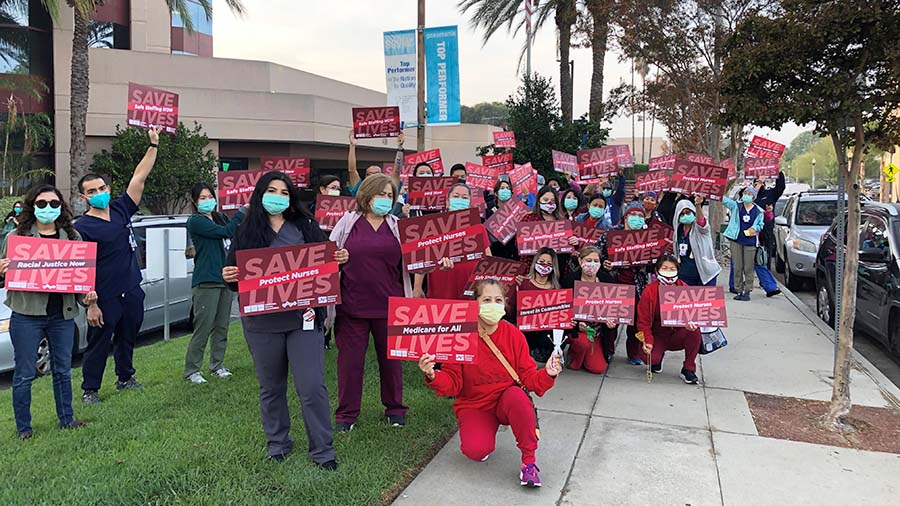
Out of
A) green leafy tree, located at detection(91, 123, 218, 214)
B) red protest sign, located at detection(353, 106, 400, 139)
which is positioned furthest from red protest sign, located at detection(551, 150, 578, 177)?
green leafy tree, located at detection(91, 123, 218, 214)

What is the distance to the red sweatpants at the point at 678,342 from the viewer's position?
6.48m

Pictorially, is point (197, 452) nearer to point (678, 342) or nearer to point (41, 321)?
point (41, 321)

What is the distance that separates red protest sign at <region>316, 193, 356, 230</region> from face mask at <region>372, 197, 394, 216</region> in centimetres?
227

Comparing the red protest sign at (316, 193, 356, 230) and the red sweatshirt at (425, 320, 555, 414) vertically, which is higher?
the red protest sign at (316, 193, 356, 230)

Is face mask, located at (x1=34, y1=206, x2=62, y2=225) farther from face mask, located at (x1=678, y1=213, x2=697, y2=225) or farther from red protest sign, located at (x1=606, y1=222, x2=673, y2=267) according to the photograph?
face mask, located at (x1=678, y1=213, x2=697, y2=225)

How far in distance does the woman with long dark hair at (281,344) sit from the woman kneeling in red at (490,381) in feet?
2.65

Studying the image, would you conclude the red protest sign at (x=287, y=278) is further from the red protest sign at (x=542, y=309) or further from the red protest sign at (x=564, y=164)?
the red protest sign at (x=564, y=164)

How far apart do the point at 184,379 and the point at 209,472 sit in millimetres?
2428

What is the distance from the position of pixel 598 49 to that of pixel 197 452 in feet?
59.8

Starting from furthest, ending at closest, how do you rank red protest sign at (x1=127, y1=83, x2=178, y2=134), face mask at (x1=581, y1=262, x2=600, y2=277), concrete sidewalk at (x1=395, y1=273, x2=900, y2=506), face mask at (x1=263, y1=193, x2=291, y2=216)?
red protest sign at (x1=127, y1=83, x2=178, y2=134) < face mask at (x1=581, y1=262, x2=600, y2=277) < face mask at (x1=263, y1=193, x2=291, y2=216) < concrete sidewalk at (x1=395, y1=273, x2=900, y2=506)

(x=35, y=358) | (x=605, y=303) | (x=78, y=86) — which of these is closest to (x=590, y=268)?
(x=605, y=303)

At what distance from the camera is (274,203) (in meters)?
4.29

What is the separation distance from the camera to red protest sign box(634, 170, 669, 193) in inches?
372

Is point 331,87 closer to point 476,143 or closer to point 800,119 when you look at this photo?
point 476,143
